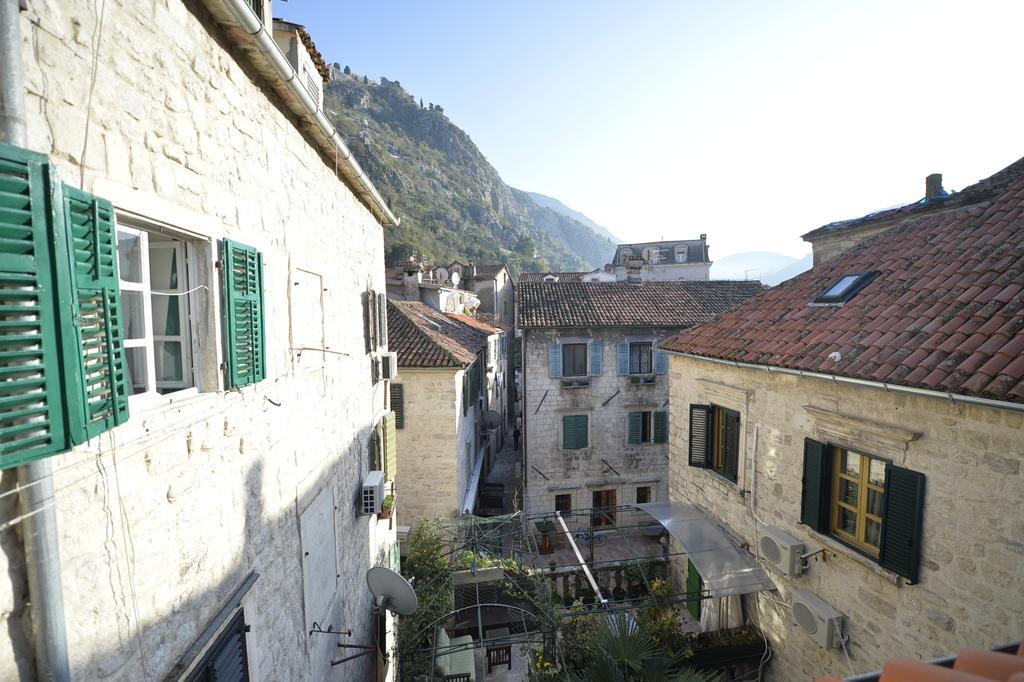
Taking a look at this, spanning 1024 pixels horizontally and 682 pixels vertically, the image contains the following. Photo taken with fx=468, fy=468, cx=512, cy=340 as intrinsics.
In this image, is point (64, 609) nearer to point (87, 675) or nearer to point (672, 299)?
point (87, 675)

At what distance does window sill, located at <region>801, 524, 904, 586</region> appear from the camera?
19.4 feet

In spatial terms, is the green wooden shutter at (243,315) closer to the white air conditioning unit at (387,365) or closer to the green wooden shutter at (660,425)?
the white air conditioning unit at (387,365)

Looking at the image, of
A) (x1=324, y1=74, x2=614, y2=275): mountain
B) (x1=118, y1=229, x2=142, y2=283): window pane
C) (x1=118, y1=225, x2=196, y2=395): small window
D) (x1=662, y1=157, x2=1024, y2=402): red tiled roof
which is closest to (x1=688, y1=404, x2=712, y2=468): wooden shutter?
(x1=662, y1=157, x2=1024, y2=402): red tiled roof

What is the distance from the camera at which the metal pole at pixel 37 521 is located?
5.90ft

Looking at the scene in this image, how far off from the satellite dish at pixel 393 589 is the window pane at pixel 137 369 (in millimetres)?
5141

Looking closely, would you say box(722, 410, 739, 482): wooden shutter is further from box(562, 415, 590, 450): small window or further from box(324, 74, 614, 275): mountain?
box(324, 74, 614, 275): mountain

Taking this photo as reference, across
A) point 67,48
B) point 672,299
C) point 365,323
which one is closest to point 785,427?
point 365,323

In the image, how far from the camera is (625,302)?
1866 centimetres

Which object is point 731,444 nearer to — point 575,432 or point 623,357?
point 623,357

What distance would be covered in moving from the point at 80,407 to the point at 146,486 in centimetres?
87

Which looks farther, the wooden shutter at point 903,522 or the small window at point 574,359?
the small window at point 574,359

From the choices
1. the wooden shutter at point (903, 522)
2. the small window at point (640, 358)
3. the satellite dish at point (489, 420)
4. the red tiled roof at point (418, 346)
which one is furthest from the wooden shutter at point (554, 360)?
the wooden shutter at point (903, 522)

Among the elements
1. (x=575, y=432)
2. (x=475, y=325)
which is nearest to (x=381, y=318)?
(x=575, y=432)

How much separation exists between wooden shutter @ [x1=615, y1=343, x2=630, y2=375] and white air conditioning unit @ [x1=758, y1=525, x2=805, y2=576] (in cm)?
993
